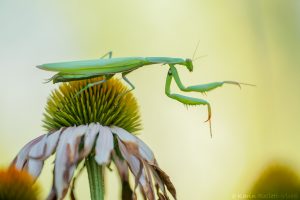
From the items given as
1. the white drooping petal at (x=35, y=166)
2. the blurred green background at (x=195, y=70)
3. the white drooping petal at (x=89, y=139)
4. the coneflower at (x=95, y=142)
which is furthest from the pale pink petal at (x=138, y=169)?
the blurred green background at (x=195, y=70)

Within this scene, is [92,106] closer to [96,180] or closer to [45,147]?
[45,147]

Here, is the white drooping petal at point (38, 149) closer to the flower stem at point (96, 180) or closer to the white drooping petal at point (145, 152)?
the flower stem at point (96, 180)

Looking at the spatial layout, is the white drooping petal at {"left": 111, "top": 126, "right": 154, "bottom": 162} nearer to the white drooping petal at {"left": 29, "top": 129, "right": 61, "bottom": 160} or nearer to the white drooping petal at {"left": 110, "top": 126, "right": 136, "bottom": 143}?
the white drooping petal at {"left": 110, "top": 126, "right": 136, "bottom": 143}

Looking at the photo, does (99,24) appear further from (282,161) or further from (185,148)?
(282,161)

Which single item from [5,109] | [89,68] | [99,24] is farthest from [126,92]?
[99,24]

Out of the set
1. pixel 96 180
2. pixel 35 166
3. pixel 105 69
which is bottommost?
pixel 96 180

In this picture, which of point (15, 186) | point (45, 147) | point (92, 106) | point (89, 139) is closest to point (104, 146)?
point (89, 139)
